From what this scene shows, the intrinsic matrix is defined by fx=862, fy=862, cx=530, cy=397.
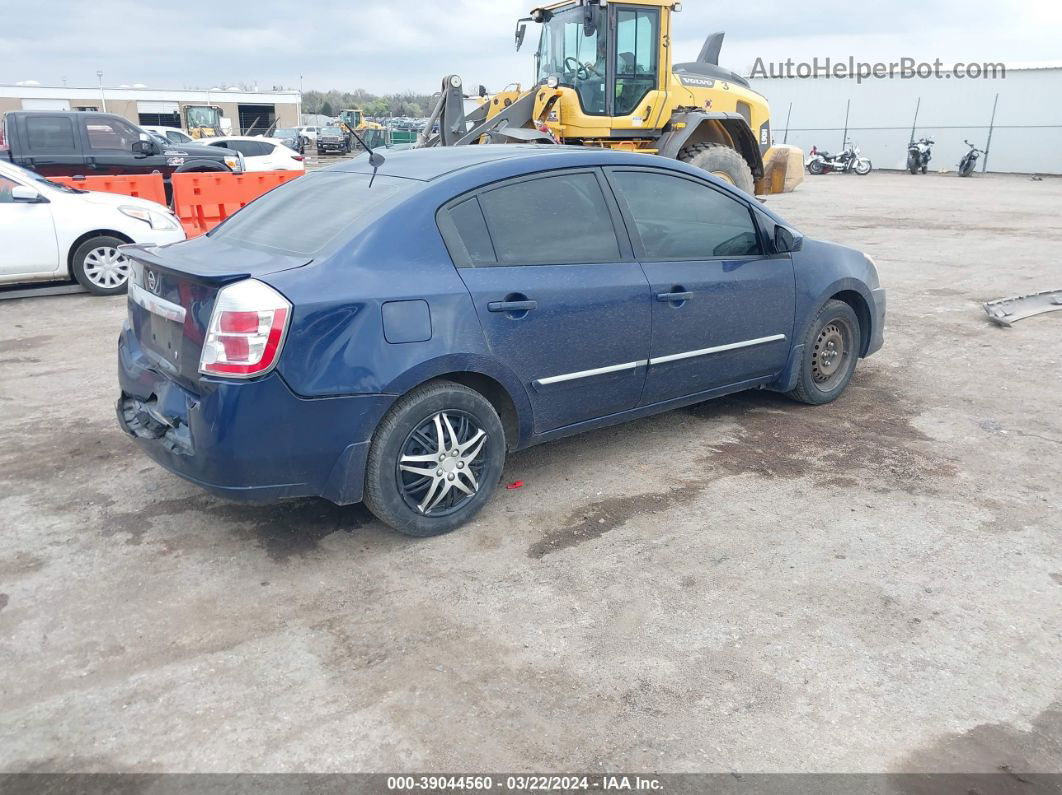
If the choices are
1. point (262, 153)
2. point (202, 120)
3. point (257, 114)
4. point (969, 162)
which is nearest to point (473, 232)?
point (262, 153)

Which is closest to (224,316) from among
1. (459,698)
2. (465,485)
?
(465,485)

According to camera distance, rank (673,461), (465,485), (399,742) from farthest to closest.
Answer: (673,461) < (465,485) < (399,742)

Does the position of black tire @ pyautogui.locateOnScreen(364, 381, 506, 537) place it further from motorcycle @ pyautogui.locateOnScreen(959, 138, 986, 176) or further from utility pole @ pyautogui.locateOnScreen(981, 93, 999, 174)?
utility pole @ pyautogui.locateOnScreen(981, 93, 999, 174)

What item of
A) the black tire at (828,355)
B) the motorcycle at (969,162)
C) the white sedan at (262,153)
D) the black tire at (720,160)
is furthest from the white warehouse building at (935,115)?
the black tire at (828,355)

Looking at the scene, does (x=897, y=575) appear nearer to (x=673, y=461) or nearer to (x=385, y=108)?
(x=673, y=461)

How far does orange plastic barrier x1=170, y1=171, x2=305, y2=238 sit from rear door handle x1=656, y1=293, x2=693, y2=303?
9.03 m

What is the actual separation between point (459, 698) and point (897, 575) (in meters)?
1.91

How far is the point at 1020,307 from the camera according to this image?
8.20m

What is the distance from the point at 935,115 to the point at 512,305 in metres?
38.6

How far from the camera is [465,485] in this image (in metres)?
3.94

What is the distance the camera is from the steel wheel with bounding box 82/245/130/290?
9211mm

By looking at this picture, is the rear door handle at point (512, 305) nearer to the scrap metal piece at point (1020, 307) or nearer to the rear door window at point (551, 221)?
the rear door window at point (551, 221)

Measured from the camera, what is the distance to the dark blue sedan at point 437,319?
3.41 meters

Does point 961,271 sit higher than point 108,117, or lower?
lower
